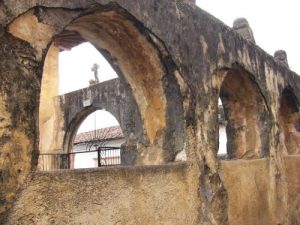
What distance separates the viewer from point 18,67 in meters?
2.48

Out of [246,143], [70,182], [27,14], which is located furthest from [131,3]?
[246,143]

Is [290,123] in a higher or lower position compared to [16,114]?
higher

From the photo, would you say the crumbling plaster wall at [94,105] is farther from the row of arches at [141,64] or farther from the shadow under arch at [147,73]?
the shadow under arch at [147,73]

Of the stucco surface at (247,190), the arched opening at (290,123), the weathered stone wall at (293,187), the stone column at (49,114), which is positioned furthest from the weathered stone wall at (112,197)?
the stone column at (49,114)

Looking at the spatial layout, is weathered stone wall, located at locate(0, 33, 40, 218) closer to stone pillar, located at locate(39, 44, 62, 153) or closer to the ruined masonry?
the ruined masonry

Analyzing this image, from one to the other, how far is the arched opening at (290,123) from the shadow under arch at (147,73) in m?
4.32

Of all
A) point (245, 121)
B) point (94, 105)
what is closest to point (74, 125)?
point (94, 105)

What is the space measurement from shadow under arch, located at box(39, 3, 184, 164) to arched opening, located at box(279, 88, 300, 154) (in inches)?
170

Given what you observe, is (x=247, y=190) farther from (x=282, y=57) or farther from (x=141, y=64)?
(x=282, y=57)

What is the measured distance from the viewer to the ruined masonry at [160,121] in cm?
246

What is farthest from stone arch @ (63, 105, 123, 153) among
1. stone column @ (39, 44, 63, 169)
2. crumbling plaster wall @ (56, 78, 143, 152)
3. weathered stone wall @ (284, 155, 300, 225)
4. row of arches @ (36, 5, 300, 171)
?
row of arches @ (36, 5, 300, 171)

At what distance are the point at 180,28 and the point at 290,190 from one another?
3.76 metres

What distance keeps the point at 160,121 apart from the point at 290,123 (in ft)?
15.0

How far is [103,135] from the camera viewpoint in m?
16.4
